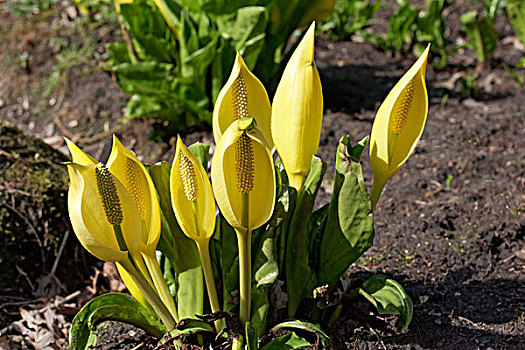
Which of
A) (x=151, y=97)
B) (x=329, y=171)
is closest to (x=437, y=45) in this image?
(x=329, y=171)

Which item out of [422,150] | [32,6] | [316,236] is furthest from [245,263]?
[32,6]

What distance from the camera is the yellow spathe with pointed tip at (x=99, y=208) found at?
122 cm

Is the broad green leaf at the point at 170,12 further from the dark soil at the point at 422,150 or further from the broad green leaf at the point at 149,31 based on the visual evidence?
the dark soil at the point at 422,150

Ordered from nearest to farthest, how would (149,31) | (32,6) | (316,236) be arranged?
(316,236)
(149,31)
(32,6)

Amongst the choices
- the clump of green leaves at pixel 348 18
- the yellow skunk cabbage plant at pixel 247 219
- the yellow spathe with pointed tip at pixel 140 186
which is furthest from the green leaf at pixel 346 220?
the clump of green leaves at pixel 348 18

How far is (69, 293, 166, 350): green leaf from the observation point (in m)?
1.54

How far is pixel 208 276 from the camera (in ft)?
5.03

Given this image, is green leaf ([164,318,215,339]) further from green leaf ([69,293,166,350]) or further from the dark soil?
the dark soil

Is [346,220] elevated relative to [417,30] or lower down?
elevated

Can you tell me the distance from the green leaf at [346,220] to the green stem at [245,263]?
9.6 inches

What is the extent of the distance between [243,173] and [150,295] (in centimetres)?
49

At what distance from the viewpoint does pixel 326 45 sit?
14.4 feet

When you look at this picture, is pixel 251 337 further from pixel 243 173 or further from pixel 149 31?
pixel 149 31

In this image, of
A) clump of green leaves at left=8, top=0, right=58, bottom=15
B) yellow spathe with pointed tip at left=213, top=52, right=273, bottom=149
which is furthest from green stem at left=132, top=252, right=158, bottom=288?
clump of green leaves at left=8, top=0, right=58, bottom=15
